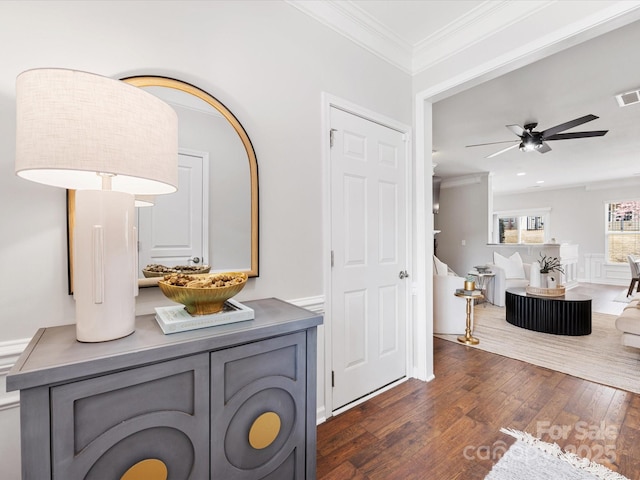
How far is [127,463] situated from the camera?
86 cm

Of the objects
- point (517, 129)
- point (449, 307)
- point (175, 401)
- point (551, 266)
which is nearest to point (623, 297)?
point (551, 266)

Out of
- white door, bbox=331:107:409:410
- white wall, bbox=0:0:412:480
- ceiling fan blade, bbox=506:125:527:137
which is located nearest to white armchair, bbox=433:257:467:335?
white door, bbox=331:107:409:410

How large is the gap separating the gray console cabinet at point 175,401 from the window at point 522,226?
9996 millimetres

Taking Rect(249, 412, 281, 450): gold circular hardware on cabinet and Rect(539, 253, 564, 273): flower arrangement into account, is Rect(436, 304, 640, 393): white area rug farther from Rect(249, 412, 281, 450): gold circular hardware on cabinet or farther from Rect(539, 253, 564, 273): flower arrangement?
Rect(249, 412, 281, 450): gold circular hardware on cabinet

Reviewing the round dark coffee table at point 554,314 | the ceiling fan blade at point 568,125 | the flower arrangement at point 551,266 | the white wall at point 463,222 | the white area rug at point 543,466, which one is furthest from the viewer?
the white wall at point 463,222

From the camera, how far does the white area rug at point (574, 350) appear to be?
262 centimetres

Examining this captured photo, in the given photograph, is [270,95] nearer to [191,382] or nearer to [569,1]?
[191,382]

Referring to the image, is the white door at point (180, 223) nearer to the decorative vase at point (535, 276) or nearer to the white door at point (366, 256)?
the white door at point (366, 256)

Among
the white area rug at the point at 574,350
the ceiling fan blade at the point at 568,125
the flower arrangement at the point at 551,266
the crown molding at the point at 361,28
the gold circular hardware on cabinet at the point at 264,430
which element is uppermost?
the crown molding at the point at 361,28

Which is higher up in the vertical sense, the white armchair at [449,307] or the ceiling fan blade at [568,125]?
the ceiling fan blade at [568,125]

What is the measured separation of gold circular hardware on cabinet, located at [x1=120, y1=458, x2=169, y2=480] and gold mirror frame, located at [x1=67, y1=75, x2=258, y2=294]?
688 mm

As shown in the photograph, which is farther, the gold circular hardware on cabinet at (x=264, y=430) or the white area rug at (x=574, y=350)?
the white area rug at (x=574, y=350)

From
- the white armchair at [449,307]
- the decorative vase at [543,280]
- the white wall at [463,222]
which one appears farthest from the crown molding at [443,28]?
the white wall at [463,222]

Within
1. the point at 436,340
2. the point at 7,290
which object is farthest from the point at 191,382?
the point at 436,340
